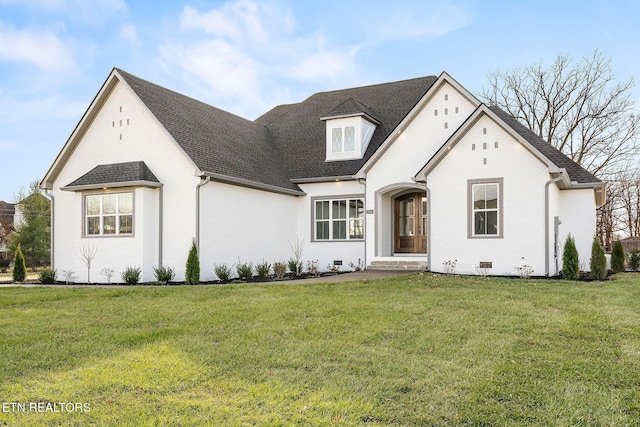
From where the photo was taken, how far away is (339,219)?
18672 millimetres

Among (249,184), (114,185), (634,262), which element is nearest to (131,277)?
(114,185)

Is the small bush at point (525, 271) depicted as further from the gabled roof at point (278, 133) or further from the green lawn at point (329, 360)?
the green lawn at point (329, 360)

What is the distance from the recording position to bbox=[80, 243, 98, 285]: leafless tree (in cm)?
1584

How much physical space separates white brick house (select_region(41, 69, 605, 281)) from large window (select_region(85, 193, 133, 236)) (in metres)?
0.04

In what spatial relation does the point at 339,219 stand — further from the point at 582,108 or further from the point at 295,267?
the point at 582,108

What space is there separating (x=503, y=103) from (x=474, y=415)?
32.2 m

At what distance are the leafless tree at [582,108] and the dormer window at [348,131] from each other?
17.3 metres

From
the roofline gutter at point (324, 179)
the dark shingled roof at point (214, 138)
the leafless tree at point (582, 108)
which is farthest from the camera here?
the leafless tree at point (582, 108)

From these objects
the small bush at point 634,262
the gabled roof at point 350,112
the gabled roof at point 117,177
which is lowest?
the small bush at point 634,262

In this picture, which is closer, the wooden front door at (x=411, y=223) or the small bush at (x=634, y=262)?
the small bush at (x=634, y=262)

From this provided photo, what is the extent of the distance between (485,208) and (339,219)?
599cm

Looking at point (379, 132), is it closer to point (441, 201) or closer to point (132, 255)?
point (441, 201)

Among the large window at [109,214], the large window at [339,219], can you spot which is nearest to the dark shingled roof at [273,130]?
the large window at [339,219]

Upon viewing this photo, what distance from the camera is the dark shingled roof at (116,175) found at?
1518 centimetres
